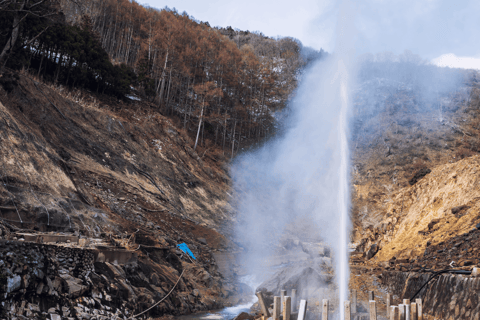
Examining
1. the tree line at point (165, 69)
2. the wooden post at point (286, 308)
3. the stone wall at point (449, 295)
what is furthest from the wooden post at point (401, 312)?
Result: the tree line at point (165, 69)

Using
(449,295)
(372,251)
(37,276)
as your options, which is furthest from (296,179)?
(37,276)

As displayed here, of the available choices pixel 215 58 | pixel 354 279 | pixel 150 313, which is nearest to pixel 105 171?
pixel 150 313

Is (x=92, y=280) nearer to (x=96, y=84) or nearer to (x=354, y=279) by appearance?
(x=354, y=279)

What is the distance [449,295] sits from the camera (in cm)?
953

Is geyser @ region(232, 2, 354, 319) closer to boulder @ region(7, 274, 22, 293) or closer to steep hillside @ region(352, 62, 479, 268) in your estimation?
steep hillside @ region(352, 62, 479, 268)

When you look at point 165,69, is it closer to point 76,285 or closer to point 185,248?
point 185,248

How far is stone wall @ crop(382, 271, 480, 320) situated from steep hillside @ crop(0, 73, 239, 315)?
8577 millimetres

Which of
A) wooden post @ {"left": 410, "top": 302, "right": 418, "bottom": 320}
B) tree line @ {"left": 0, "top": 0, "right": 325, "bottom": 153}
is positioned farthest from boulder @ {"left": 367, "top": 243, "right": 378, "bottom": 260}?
tree line @ {"left": 0, "top": 0, "right": 325, "bottom": 153}

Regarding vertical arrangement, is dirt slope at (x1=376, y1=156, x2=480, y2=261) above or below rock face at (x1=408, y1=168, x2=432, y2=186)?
below

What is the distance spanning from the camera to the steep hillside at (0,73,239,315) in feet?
35.0

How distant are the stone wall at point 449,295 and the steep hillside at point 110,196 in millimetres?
8577

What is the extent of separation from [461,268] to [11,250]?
1213 cm

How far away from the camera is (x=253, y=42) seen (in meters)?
89.9

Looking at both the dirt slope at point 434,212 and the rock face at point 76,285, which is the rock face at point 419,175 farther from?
the rock face at point 76,285
